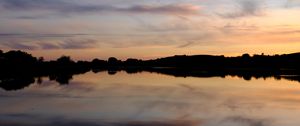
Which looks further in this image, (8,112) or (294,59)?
(294,59)

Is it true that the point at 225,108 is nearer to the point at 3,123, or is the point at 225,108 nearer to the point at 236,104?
the point at 236,104

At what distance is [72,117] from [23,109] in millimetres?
3765

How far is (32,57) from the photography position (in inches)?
5595

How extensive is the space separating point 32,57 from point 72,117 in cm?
12674

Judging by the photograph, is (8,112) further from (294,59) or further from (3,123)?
(294,59)

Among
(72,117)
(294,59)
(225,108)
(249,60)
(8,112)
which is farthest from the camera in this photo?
(249,60)

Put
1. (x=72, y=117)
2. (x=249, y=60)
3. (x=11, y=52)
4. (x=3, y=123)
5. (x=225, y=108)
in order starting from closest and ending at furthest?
(x=3, y=123) < (x=72, y=117) < (x=225, y=108) < (x=11, y=52) < (x=249, y=60)

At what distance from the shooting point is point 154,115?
67.6 feet

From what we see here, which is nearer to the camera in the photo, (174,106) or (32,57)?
(174,106)

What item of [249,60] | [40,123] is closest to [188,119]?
[40,123]

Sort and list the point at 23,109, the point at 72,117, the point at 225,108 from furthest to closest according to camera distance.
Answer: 1. the point at 225,108
2. the point at 23,109
3. the point at 72,117

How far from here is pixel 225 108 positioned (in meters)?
24.0

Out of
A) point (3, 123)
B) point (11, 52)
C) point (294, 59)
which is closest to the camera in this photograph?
point (3, 123)

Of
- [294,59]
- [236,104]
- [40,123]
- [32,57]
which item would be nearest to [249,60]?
[294,59]
